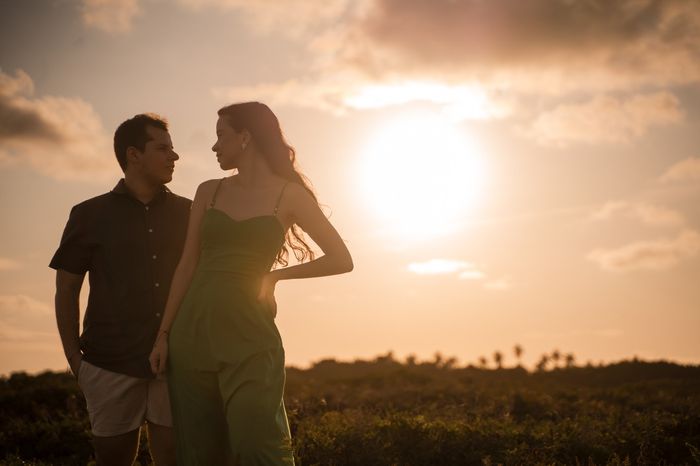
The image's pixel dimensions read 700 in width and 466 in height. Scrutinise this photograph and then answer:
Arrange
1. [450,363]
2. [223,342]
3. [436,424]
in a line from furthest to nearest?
[450,363], [436,424], [223,342]

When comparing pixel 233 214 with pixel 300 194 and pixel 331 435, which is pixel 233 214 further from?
pixel 331 435

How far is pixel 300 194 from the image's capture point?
4.92 m

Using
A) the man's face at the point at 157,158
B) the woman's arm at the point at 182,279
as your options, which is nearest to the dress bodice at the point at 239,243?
the woman's arm at the point at 182,279

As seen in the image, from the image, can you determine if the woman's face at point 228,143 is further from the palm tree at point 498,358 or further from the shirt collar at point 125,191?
the palm tree at point 498,358

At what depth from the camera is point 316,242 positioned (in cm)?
495

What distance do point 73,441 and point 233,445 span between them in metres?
8.87

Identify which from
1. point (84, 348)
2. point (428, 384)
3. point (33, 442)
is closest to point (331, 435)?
point (33, 442)

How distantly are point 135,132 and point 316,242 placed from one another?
1.86m

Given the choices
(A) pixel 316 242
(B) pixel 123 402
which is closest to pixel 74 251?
(B) pixel 123 402

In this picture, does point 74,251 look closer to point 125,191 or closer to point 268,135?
point 125,191

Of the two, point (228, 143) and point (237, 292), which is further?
point (228, 143)

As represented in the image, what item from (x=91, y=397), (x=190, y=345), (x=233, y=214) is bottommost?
(x=91, y=397)

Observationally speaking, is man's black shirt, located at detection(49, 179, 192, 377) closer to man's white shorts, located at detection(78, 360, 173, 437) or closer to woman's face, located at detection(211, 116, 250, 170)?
man's white shorts, located at detection(78, 360, 173, 437)

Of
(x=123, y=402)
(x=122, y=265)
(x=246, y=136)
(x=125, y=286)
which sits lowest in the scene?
(x=123, y=402)
